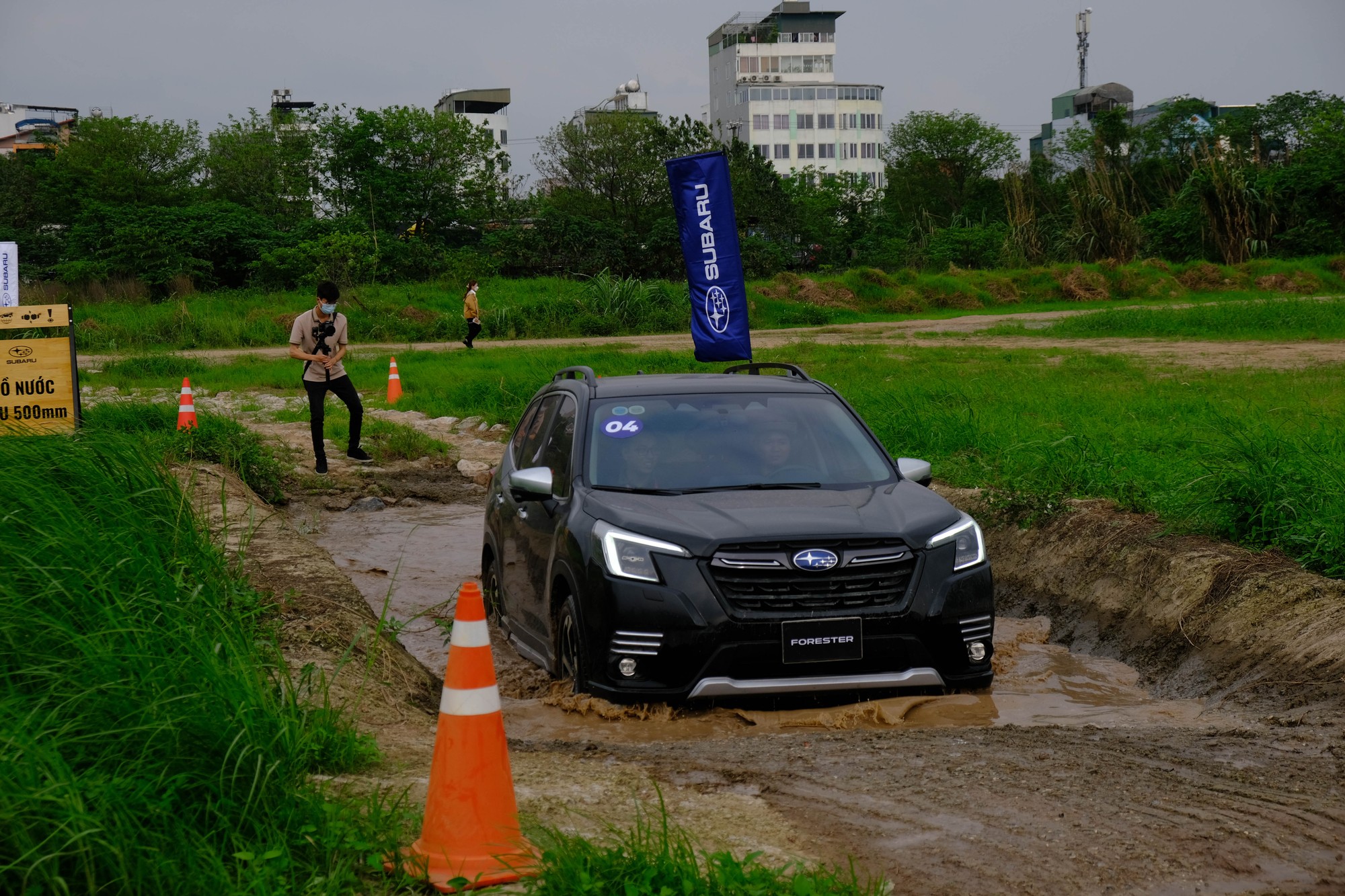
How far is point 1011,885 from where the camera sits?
11.3 ft

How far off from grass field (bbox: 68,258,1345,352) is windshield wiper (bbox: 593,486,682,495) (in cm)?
3014

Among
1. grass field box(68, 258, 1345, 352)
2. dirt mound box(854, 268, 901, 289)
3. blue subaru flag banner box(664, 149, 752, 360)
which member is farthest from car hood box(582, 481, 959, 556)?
dirt mound box(854, 268, 901, 289)

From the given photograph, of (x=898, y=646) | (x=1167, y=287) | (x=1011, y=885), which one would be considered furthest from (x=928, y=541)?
(x=1167, y=287)

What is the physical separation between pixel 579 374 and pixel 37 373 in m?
6.46

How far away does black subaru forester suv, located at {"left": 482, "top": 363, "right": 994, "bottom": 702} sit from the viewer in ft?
17.9

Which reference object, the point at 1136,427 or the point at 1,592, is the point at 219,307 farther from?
the point at 1,592

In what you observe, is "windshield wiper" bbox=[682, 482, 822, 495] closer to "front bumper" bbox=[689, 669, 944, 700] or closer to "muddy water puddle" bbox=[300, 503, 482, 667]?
"front bumper" bbox=[689, 669, 944, 700]

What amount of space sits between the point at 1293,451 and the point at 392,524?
7848 millimetres

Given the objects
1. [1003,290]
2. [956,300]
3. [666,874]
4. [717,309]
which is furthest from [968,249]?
[666,874]

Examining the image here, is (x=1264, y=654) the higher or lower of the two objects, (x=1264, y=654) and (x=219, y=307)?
the lower

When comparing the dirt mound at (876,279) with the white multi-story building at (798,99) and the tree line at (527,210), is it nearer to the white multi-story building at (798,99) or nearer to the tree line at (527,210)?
the tree line at (527,210)

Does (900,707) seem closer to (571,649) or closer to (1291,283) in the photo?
(571,649)

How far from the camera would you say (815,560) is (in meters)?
5.45

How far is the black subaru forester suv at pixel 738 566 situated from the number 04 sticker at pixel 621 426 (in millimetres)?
11
